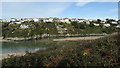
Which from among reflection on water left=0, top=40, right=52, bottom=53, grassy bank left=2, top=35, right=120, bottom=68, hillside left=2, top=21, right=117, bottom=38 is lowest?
hillside left=2, top=21, right=117, bottom=38

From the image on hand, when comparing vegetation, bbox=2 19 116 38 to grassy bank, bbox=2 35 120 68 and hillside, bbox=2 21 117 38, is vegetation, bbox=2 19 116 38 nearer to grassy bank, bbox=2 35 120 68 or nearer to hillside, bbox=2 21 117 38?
hillside, bbox=2 21 117 38

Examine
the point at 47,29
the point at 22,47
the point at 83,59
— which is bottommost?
the point at 47,29

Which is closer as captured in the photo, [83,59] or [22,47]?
[83,59]

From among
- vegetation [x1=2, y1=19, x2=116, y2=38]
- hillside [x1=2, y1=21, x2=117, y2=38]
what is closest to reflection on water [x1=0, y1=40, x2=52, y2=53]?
hillside [x1=2, y1=21, x2=117, y2=38]

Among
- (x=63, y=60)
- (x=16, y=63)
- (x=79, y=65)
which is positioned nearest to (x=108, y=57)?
(x=79, y=65)

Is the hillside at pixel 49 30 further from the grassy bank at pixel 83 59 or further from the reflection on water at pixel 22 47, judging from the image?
the grassy bank at pixel 83 59

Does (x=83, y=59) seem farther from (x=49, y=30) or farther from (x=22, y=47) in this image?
(x=49, y=30)

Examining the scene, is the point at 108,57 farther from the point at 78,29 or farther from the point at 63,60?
the point at 78,29

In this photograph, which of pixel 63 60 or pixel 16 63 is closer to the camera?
pixel 63 60

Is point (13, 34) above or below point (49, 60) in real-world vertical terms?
below

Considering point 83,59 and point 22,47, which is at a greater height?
point 83,59

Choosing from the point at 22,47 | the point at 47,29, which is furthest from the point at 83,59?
the point at 47,29
